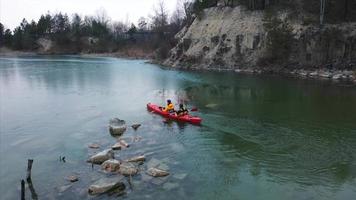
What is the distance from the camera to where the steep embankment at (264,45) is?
155 feet

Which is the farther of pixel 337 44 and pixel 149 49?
pixel 149 49

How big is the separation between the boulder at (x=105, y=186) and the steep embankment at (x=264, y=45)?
34480mm

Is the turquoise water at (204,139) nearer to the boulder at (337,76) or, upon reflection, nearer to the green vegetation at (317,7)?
the boulder at (337,76)

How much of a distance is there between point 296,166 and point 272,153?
1864 millimetres

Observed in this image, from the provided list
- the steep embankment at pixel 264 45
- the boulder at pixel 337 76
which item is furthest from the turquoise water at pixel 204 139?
the steep embankment at pixel 264 45

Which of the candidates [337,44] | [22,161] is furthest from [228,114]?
[337,44]

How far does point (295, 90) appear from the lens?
36.9 metres

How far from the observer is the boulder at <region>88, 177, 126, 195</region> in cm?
1487

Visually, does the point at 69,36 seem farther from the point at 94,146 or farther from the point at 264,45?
the point at 94,146

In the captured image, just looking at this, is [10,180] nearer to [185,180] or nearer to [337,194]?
[185,180]

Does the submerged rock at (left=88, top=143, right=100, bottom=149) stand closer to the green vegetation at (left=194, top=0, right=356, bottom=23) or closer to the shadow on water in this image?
the shadow on water

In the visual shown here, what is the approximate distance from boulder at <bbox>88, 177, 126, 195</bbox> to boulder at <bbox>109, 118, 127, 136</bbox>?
23.5 ft

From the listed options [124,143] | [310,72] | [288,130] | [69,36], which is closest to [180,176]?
[124,143]

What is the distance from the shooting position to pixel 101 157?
18.1 meters
